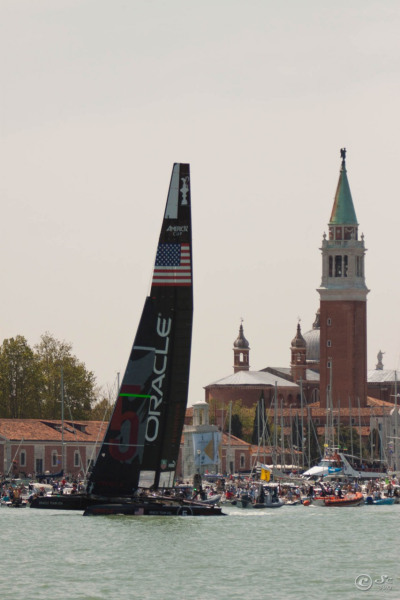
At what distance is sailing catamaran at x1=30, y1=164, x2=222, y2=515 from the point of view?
7069cm

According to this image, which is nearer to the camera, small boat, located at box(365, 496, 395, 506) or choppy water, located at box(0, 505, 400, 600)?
choppy water, located at box(0, 505, 400, 600)

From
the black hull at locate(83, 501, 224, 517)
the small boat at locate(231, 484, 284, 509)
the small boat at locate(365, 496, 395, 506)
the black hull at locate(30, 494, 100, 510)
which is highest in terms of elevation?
the small boat at locate(365, 496, 395, 506)

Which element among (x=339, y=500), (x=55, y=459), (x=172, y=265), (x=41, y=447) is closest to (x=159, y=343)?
(x=172, y=265)

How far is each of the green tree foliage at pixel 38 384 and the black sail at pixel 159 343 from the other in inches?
2936

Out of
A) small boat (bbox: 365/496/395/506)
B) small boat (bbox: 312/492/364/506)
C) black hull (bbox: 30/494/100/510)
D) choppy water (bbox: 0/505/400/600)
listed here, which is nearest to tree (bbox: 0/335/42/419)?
small boat (bbox: 365/496/395/506)

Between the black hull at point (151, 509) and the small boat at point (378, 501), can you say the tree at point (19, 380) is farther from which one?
the black hull at point (151, 509)

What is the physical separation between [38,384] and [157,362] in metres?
79.0

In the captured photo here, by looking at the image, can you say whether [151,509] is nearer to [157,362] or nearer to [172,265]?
[157,362]

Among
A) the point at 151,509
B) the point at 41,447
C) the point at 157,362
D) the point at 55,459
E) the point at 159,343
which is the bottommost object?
the point at 151,509

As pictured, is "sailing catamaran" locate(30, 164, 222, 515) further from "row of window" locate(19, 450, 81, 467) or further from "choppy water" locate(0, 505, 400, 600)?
"row of window" locate(19, 450, 81, 467)

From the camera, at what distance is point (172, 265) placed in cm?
7088

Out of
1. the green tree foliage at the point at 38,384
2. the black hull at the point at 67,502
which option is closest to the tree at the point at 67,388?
the green tree foliage at the point at 38,384

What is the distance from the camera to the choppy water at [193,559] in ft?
162

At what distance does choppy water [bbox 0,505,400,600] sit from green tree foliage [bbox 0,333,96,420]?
65.4m
